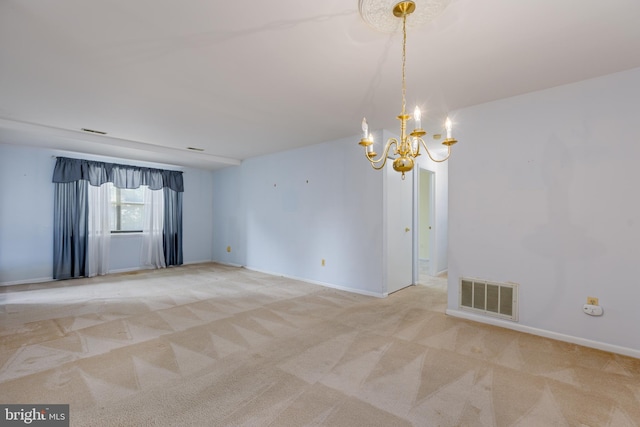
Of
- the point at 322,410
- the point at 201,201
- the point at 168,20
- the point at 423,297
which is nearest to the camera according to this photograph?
the point at 322,410

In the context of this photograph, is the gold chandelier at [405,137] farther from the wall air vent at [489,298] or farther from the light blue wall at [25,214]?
the light blue wall at [25,214]

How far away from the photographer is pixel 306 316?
341cm

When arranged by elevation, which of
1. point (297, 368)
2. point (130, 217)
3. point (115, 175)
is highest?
point (115, 175)

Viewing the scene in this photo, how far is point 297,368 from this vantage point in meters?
2.26

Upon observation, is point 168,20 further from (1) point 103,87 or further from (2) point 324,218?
(2) point 324,218

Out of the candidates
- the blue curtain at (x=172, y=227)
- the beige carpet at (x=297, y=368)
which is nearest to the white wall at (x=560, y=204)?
the beige carpet at (x=297, y=368)

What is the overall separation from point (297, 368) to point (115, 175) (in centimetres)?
568

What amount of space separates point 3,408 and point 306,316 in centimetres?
241

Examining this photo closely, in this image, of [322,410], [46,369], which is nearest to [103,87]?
[46,369]

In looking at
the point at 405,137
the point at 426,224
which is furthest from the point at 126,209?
the point at 426,224

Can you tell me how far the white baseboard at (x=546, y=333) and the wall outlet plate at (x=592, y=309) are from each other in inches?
9.9

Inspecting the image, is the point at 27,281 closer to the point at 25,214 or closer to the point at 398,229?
the point at 25,214

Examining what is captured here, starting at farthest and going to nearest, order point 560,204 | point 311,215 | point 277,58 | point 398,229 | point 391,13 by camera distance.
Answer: point 311,215 → point 398,229 → point 560,204 → point 277,58 → point 391,13

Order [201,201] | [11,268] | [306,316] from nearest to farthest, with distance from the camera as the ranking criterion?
[306,316] → [11,268] → [201,201]
